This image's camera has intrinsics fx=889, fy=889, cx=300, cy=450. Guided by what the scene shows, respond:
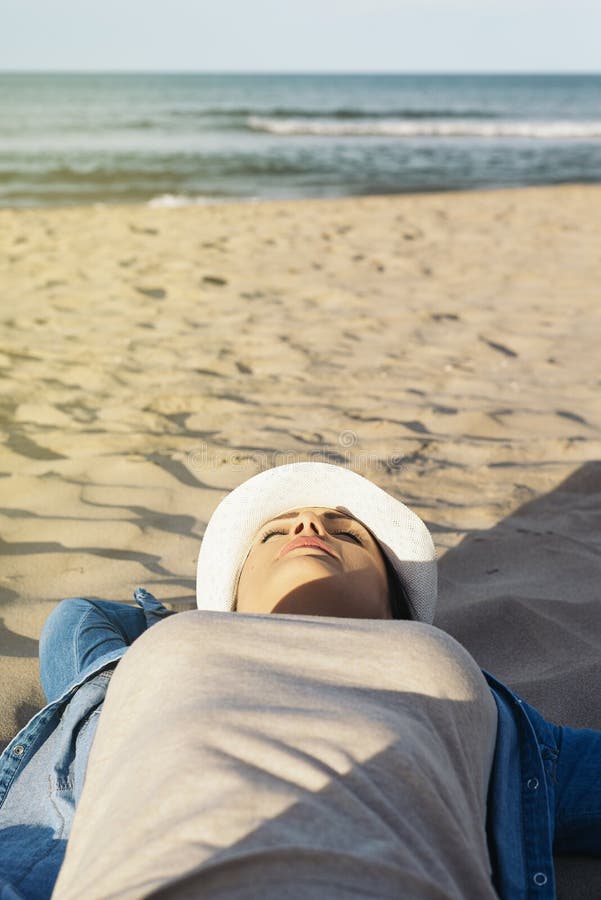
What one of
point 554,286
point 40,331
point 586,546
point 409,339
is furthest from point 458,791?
point 554,286

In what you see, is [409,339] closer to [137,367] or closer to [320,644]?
[137,367]

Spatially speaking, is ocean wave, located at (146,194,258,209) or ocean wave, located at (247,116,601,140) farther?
ocean wave, located at (247,116,601,140)

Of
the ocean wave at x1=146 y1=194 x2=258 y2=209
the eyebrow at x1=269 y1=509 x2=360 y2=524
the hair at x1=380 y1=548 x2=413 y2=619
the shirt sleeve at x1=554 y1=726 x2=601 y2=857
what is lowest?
the ocean wave at x1=146 y1=194 x2=258 y2=209

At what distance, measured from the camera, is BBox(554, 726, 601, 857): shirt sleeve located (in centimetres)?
167

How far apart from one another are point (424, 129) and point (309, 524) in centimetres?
2461

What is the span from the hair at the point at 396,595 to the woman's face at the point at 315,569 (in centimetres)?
4

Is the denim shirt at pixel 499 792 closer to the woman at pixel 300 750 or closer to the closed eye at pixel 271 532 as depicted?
the woman at pixel 300 750

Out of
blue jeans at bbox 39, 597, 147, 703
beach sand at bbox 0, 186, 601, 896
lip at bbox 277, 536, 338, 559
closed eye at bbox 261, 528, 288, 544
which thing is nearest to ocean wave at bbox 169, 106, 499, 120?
beach sand at bbox 0, 186, 601, 896

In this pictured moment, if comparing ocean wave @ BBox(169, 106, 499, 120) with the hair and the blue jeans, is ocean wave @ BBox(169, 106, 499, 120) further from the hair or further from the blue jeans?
the hair

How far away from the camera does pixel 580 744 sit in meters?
1.72

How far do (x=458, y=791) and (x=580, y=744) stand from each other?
57cm

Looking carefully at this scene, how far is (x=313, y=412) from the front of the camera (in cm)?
382

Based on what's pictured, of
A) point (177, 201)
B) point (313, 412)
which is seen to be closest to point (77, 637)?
point (313, 412)

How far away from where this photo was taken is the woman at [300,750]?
1.06m
